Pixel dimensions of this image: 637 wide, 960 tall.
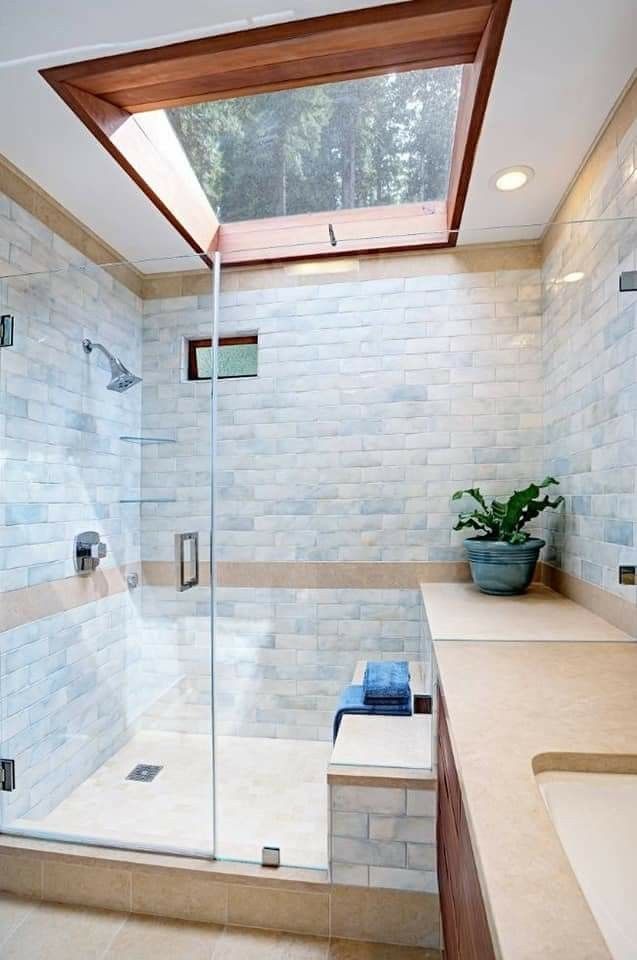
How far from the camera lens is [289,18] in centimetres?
148

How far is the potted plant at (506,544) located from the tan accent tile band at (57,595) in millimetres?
1532

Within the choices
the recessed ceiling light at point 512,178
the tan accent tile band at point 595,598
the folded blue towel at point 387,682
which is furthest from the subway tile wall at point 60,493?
the tan accent tile band at point 595,598

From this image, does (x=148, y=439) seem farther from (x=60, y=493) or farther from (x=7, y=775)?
(x=7, y=775)

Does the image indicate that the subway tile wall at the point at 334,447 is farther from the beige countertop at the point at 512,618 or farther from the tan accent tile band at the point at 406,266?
the beige countertop at the point at 512,618

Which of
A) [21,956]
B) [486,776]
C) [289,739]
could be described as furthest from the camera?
[289,739]

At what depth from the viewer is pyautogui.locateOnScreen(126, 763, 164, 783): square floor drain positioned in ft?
7.25

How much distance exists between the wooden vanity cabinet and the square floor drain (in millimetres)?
1259

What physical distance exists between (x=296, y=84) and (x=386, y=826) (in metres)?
2.39

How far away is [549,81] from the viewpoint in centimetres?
164

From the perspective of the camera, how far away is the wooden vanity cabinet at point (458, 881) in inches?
29.5

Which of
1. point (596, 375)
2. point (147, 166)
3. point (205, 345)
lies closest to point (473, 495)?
point (596, 375)

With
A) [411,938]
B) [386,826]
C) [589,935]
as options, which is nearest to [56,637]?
[386,826]

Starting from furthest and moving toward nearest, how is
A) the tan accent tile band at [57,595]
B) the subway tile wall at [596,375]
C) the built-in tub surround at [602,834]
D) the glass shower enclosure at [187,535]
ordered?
the glass shower enclosure at [187,535] < the tan accent tile band at [57,595] < the subway tile wall at [596,375] < the built-in tub surround at [602,834]

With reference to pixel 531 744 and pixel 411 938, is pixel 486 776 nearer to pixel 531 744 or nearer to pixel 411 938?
pixel 531 744
